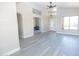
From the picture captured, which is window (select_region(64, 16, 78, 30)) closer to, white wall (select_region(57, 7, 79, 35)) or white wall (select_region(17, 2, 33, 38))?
white wall (select_region(57, 7, 79, 35))

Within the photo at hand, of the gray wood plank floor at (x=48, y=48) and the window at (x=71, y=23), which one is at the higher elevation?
the window at (x=71, y=23)

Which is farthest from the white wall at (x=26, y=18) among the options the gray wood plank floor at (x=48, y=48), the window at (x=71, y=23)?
the window at (x=71, y=23)

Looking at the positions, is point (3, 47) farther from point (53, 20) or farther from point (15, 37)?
point (53, 20)

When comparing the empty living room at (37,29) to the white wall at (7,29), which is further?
the empty living room at (37,29)

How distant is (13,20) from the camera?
14.5ft

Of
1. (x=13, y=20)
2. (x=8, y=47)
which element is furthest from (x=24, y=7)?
(x=8, y=47)

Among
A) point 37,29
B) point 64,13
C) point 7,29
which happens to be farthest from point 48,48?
point 37,29

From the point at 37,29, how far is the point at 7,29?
9912 millimetres

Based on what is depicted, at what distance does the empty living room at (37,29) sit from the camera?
4117mm

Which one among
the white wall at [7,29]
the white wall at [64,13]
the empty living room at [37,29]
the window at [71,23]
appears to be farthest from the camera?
the window at [71,23]

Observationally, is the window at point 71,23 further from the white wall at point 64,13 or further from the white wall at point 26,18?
the white wall at point 26,18

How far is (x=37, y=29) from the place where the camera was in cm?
1395

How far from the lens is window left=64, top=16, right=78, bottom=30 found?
431 inches

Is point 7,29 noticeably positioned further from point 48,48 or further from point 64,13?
point 64,13
